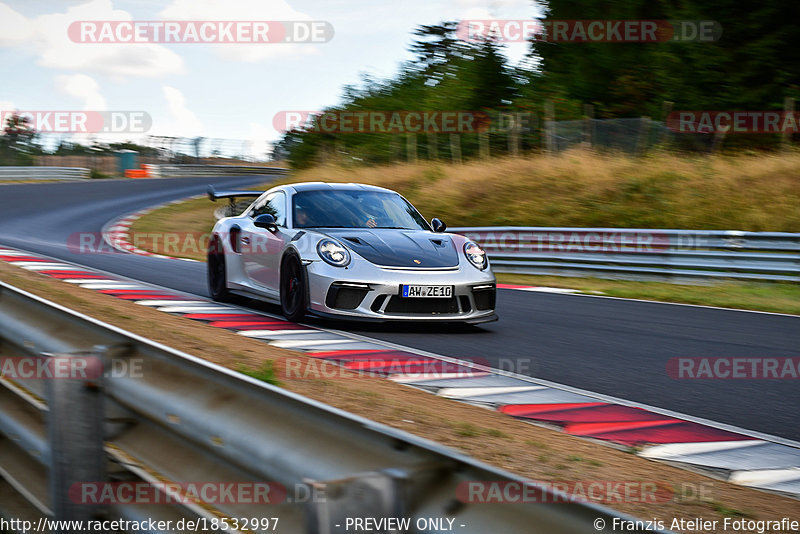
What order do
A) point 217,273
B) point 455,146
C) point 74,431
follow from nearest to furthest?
1. point 74,431
2. point 217,273
3. point 455,146

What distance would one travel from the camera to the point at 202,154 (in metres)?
49.7

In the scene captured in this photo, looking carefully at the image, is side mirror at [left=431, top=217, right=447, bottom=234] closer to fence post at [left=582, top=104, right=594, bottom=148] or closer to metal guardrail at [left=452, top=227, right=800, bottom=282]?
metal guardrail at [left=452, top=227, right=800, bottom=282]

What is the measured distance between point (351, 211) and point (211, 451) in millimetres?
6621

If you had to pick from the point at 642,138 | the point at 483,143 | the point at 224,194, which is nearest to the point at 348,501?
the point at 224,194

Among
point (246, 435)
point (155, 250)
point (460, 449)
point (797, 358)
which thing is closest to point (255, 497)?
point (246, 435)

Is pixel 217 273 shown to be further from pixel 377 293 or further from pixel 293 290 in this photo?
pixel 377 293

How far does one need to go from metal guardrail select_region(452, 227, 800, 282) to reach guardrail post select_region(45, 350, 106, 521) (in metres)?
11.7

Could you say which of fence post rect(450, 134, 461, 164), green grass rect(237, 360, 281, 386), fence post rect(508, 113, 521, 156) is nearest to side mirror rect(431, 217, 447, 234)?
green grass rect(237, 360, 281, 386)

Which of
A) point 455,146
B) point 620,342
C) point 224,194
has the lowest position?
point 620,342

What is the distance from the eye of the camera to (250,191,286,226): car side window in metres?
8.91

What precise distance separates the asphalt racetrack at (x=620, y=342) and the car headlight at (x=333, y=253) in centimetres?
65

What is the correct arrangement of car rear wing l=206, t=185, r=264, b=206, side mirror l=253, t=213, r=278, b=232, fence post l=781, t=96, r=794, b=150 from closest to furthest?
side mirror l=253, t=213, r=278, b=232 → car rear wing l=206, t=185, r=264, b=206 → fence post l=781, t=96, r=794, b=150

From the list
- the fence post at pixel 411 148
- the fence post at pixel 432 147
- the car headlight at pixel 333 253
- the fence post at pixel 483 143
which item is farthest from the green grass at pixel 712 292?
the fence post at pixel 411 148

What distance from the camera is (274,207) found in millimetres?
9219
